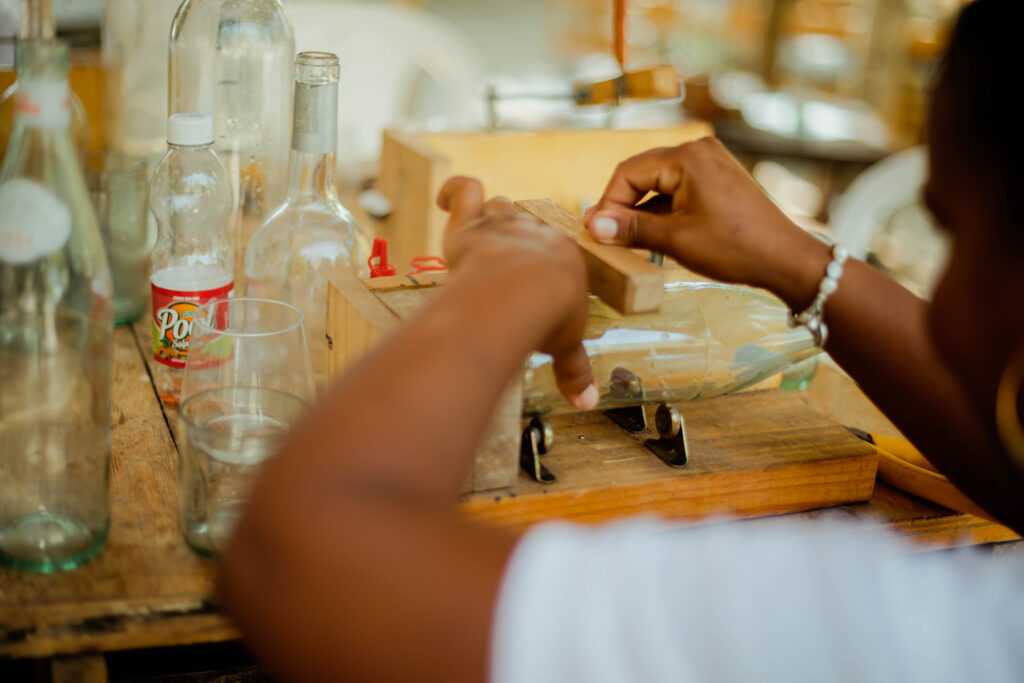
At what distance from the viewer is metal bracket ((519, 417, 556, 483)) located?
2.39 ft

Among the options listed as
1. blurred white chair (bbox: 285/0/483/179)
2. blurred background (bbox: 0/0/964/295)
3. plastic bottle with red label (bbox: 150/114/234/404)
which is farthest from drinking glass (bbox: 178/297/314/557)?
blurred white chair (bbox: 285/0/483/179)

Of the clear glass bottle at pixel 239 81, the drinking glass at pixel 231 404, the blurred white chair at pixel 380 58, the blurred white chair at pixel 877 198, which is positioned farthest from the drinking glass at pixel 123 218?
the blurred white chair at pixel 877 198

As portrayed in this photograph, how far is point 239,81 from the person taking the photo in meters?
1.03

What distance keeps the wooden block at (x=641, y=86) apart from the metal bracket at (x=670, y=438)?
611mm

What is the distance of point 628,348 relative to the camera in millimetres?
779

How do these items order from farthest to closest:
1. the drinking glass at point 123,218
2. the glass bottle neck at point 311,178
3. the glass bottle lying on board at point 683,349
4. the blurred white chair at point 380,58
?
the blurred white chair at point 380,58 → the drinking glass at point 123,218 → the glass bottle neck at point 311,178 → the glass bottle lying on board at point 683,349

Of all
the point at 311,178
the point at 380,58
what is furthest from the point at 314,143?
the point at 380,58

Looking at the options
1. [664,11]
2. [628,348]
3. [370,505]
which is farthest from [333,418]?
[664,11]

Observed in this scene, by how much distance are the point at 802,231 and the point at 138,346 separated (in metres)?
0.64

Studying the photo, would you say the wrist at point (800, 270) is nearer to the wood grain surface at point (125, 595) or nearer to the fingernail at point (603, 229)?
the fingernail at point (603, 229)

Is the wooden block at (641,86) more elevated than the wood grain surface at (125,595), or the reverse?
the wooden block at (641,86)

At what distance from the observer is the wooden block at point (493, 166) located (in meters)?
1.29

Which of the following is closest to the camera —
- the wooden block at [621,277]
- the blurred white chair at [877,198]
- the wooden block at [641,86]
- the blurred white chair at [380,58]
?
the wooden block at [621,277]

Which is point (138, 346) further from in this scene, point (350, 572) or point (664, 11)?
point (664, 11)
